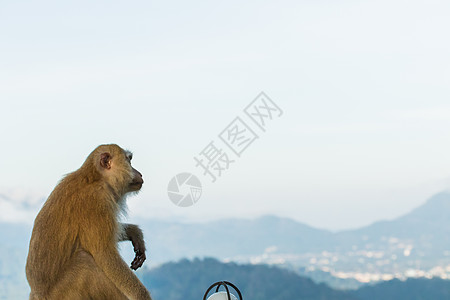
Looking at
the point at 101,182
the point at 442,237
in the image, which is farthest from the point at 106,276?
the point at 442,237

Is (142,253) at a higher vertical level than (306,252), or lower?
lower

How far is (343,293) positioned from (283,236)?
10287mm

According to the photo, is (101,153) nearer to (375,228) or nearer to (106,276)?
(106,276)

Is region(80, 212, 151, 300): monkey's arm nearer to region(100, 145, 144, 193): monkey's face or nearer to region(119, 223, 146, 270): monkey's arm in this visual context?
region(100, 145, 144, 193): monkey's face

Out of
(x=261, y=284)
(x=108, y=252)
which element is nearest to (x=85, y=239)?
(x=108, y=252)

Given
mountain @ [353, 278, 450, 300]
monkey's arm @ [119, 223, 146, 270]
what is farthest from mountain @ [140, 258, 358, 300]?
monkey's arm @ [119, 223, 146, 270]

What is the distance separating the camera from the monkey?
9.96ft

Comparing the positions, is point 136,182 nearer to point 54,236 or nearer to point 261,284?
point 54,236

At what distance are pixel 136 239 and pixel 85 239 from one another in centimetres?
41

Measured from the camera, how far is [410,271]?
33.3 m

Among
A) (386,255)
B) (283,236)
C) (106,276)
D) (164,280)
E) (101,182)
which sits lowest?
(106,276)

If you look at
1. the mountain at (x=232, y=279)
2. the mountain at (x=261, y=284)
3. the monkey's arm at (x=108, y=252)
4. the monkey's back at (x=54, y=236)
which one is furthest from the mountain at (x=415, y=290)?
the monkey's back at (x=54, y=236)

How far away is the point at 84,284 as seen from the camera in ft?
9.93

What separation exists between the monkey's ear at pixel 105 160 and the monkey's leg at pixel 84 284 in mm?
462
